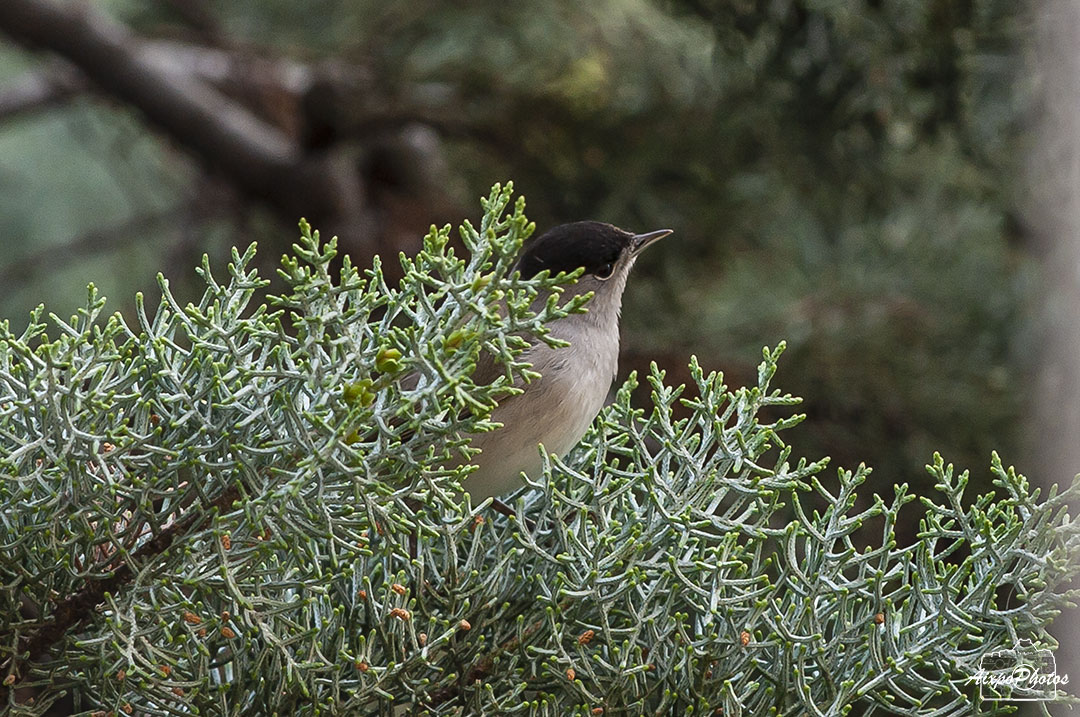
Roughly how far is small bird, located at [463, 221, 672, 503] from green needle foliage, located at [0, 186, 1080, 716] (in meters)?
0.35

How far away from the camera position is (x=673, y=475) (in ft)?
5.03

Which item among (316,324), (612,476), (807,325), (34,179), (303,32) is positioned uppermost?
(316,324)

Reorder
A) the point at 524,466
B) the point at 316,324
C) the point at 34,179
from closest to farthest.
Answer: the point at 316,324 < the point at 524,466 < the point at 34,179

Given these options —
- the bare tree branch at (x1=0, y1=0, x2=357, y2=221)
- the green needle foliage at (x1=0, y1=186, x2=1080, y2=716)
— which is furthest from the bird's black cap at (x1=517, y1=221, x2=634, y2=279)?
the bare tree branch at (x1=0, y1=0, x2=357, y2=221)

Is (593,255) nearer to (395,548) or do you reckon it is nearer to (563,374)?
(563,374)

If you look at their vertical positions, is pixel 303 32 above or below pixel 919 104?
below

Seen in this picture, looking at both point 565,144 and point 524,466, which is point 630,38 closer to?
point 565,144

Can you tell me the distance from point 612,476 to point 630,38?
91.1 inches

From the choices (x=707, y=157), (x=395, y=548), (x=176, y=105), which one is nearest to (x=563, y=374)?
(x=395, y=548)

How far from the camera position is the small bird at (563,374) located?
1926 millimetres

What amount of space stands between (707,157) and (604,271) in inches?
39.2

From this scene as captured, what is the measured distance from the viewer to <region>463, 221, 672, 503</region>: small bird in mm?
1926

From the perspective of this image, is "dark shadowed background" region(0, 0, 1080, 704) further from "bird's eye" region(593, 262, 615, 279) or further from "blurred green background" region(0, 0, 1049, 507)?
"bird's eye" region(593, 262, 615, 279)

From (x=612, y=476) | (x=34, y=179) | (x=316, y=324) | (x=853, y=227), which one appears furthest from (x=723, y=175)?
(x=34, y=179)
